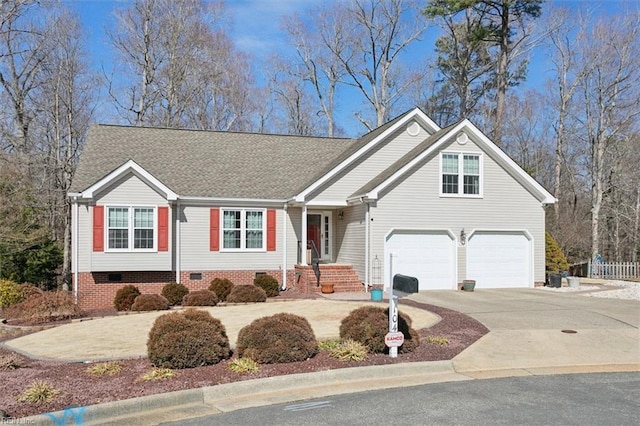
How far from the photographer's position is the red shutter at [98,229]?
1780 centimetres

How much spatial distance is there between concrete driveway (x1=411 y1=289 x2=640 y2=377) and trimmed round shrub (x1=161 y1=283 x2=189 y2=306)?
303 inches

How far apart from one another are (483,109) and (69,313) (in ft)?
109

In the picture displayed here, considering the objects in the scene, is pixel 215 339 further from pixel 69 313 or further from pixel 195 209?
pixel 195 209

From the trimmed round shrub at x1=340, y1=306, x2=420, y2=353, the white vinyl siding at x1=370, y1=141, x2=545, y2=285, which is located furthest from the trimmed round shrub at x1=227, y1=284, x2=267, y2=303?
the trimmed round shrub at x1=340, y1=306, x2=420, y2=353

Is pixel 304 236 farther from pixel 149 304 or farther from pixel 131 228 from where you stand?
pixel 149 304

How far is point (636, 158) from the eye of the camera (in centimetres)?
3778

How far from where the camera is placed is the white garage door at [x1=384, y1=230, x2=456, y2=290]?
19828 mm

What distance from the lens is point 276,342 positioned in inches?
335

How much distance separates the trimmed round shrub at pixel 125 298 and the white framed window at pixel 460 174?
37.8ft

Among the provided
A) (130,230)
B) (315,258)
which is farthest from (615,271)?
(130,230)

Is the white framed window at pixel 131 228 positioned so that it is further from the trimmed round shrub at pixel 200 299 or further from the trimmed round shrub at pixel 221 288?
the trimmed round shrub at pixel 200 299

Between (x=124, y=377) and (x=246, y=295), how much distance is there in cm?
1006

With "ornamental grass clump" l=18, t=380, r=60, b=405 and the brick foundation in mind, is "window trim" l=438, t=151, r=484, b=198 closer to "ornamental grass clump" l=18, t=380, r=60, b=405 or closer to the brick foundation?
the brick foundation

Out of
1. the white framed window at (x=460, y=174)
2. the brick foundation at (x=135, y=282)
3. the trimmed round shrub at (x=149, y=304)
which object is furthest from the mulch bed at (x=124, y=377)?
the white framed window at (x=460, y=174)
